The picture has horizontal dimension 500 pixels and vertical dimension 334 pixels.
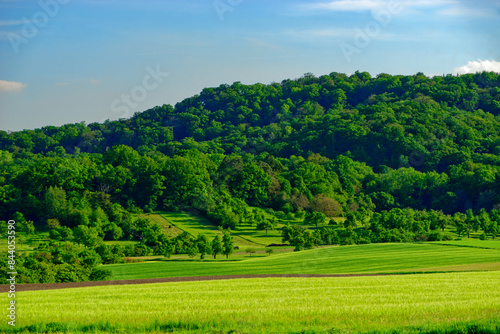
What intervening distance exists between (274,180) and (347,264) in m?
63.8

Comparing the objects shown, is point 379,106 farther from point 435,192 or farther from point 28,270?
point 28,270

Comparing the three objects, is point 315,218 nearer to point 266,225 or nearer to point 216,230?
point 266,225

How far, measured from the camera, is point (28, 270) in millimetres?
35906

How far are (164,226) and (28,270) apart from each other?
52978 mm

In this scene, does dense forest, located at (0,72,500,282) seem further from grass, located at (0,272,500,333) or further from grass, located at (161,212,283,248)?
grass, located at (0,272,500,333)

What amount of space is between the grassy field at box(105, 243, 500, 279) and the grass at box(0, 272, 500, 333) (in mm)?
17544

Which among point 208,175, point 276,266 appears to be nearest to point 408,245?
point 276,266

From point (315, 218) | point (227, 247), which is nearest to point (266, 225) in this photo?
point (315, 218)

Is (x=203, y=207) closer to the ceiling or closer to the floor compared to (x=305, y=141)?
closer to the floor

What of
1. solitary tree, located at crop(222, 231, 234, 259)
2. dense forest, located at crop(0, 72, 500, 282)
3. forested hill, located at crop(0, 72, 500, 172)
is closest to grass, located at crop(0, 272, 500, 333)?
dense forest, located at crop(0, 72, 500, 282)

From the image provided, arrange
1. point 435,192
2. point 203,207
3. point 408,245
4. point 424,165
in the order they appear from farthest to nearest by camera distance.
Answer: point 424,165 < point 435,192 < point 203,207 < point 408,245

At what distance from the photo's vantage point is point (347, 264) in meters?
50.4

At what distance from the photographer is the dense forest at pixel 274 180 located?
7538cm

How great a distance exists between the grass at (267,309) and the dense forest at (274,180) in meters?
14.9
